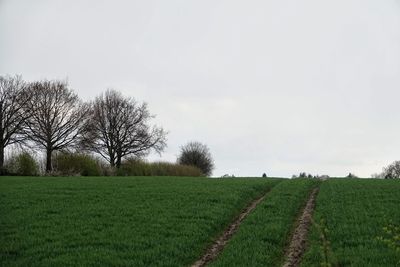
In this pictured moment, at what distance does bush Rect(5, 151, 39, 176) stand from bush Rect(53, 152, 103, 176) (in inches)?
139

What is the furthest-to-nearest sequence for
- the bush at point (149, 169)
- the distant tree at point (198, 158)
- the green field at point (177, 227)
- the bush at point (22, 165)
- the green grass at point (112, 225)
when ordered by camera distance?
the distant tree at point (198, 158) < the bush at point (149, 169) < the bush at point (22, 165) < the green grass at point (112, 225) < the green field at point (177, 227)

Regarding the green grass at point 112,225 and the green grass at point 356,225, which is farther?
the green grass at point 112,225

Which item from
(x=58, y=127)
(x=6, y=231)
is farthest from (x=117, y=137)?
(x=6, y=231)

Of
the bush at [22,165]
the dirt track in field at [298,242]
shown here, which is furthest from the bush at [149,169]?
the dirt track in field at [298,242]

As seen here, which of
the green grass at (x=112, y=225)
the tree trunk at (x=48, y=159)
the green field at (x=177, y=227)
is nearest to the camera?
the green field at (x=177, y=227)

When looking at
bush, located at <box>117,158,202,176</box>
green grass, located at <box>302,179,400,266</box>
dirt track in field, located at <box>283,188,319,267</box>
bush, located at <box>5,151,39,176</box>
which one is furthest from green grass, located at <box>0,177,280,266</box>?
bush, located at <box>117,158,202,176</box>

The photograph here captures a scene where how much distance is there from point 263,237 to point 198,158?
10355cm

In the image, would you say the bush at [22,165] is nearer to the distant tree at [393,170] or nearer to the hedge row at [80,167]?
the hedge row at [80,167]

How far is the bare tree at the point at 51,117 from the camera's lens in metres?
67.8

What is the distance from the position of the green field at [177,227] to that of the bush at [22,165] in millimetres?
34115

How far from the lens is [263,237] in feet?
53.0

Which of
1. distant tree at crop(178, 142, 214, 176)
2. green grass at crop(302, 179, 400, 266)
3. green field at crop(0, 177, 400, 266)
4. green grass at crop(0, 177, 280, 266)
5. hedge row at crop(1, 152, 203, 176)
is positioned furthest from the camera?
distant tree at crop(178, 142, 214, 176)

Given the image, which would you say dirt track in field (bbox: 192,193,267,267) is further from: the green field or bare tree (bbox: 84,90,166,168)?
bare tree (bbox: 84,90,166,168)

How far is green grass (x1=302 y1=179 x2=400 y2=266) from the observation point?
513 inches
